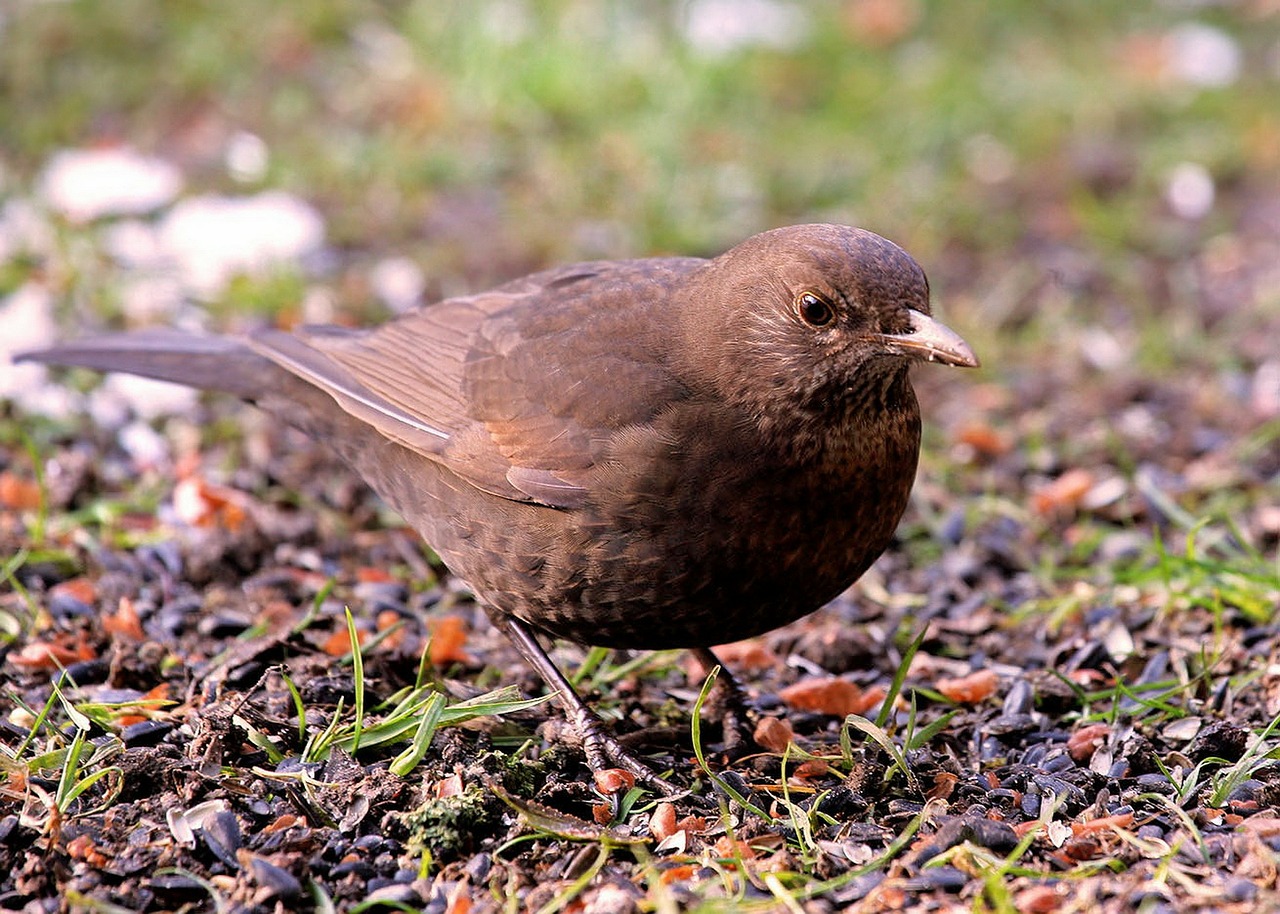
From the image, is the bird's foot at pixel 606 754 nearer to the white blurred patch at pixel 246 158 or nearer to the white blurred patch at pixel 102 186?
the white blurred patch at pixel 102 186

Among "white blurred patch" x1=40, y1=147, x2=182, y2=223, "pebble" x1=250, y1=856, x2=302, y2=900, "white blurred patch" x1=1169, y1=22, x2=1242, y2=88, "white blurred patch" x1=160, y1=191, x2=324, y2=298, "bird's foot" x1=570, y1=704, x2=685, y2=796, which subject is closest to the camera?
"pebble" x1=250, y1=856, x2=302, y2=900

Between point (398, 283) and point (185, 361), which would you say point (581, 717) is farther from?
point (398, 283)

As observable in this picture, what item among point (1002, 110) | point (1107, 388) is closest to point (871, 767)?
point (1107, 388)

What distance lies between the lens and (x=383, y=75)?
837 cm

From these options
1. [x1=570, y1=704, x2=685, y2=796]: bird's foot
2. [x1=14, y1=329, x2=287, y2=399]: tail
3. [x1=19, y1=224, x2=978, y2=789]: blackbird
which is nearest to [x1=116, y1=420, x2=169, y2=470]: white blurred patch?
[x1=14, y1=329, x2=287, y2=399]: tail

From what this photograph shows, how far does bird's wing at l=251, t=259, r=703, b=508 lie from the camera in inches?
161

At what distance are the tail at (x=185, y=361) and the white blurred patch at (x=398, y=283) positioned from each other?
169 cm

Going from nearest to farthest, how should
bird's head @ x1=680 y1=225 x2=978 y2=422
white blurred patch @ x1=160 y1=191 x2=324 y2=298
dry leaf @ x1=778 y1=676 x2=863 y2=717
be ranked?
bird's head @ x1=680 y1=225 x2=978 y2=422 → dry leaf @ x1=778 y1=676 x2=863 y2=717 → white blurred patch @ x1=160 y1=191 x2=324 y2=298

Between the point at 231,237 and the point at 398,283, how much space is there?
2.70ft

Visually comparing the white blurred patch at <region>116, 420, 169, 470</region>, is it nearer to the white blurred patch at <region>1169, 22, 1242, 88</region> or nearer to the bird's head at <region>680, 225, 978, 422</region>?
the bird's head at <region>680, 225, 978, 422</region>

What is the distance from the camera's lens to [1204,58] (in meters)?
9.23

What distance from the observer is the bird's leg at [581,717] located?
13.1ft

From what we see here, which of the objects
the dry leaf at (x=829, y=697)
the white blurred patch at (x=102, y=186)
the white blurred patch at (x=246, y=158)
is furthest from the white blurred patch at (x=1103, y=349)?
the white blurred patch at (x=102, y=186)

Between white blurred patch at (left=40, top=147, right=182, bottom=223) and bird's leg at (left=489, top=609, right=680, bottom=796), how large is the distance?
3617 millimetres
